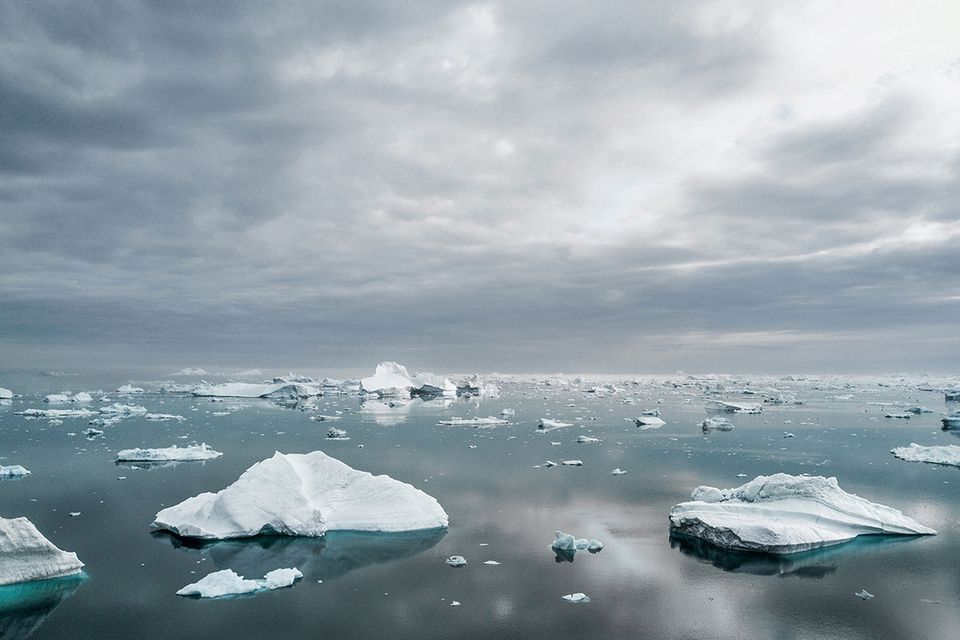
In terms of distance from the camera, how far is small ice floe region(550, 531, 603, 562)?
13898 mm

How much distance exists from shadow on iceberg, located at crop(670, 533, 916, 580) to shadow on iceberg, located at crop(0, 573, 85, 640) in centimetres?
1298

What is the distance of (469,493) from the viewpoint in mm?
19516

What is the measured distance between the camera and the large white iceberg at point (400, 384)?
6606cm

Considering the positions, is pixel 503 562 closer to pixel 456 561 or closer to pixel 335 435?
pixel 456 561

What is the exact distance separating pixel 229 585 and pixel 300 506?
393cm

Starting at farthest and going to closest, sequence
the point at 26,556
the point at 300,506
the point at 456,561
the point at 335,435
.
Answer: the point at 335,435 → the point at 300,506 → the point at 456,561 → the point at 26,556

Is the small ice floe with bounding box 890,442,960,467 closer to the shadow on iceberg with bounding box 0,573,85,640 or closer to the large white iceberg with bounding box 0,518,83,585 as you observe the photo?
the shadow on iceberg with bounding box 0,573,85,640

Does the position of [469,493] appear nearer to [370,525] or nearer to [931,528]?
[370,525]

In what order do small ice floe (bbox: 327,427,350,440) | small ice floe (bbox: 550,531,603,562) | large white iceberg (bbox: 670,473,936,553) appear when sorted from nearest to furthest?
1. small ice floe (bbox: 550,531,603,562)
2. large white iceberg (bbox: 670,473,936,553)
3. small ice floe (bbox: 327,427,350,440)

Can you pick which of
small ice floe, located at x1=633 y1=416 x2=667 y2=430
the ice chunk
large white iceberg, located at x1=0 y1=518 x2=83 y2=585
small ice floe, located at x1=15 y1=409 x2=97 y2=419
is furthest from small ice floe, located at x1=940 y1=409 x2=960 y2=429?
small ice floe, located at x1=15 y1=409 x2=97 y2=419

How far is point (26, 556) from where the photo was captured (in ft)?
37.8

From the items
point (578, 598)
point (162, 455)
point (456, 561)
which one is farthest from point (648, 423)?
point (578, 598)

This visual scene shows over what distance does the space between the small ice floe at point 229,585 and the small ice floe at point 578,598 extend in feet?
17.9

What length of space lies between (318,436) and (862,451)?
27723 millimetres
